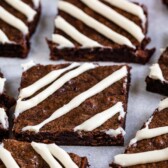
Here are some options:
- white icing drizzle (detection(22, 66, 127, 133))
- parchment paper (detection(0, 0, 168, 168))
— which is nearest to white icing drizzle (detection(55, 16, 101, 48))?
parchment paper (detection(0, 0, 168, 168))

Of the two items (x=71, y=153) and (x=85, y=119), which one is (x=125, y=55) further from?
(x=71, y=153)

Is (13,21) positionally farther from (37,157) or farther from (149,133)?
(149,133)

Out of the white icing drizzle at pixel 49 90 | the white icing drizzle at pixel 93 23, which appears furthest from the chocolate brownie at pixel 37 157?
the white icing drizzle at pixel 93 23

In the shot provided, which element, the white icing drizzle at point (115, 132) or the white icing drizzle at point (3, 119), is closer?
the white icing drizzle at point (115, 132)

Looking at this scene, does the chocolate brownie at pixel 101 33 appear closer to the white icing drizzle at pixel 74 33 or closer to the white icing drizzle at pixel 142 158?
the white icing drizzle at pixel 74 33

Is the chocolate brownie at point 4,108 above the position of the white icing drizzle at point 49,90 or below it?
below

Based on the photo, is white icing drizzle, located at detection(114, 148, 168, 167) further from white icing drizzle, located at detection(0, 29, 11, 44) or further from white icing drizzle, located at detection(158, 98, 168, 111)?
white icing drizzle, located at detection(0, 29, 11, 44)

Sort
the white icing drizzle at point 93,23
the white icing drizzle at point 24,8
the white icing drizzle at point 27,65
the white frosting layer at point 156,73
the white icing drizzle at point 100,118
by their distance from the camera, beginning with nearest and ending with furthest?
1. the white icing drizzle at point 100,118
2. the white frosting layer at point 156,73
3. the white icing drizzle at point 27,65
4. the white icing drizzle at point 93,23
5. the white icing drizzle at point 24,8
